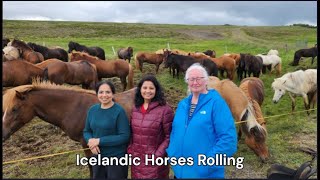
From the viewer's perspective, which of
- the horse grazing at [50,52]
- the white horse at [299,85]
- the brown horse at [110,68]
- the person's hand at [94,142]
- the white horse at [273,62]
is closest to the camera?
the person's hand at [94,142]

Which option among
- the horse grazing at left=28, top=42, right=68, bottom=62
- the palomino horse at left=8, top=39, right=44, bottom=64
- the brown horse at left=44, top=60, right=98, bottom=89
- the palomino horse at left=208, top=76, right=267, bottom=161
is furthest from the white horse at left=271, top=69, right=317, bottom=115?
the horse grazing at left=28, top=42, right=68, bottom=62

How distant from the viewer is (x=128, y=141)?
10.3 ft

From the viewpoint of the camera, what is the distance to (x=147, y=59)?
54.4ft

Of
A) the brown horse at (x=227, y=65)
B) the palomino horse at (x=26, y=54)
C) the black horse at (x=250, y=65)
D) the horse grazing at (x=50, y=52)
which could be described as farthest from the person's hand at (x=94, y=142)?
the black horse at (x=250, y=65)

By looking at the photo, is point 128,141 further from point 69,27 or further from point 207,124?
point 69,27

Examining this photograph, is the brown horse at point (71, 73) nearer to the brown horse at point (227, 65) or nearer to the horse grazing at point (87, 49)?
the brown horse at point (227, 65)

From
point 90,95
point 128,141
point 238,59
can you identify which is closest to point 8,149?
point 90,95

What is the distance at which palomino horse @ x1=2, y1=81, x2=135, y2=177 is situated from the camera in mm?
3910

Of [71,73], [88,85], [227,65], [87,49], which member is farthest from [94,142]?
[87,49]

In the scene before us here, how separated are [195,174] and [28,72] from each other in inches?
299

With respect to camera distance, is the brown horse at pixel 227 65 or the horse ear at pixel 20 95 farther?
the brown horse at pixel 227 65

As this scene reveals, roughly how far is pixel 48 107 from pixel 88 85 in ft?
21.1

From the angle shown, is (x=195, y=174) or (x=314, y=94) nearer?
(x=195, y=174)

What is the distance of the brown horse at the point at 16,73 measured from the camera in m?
8.89
